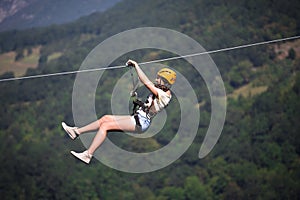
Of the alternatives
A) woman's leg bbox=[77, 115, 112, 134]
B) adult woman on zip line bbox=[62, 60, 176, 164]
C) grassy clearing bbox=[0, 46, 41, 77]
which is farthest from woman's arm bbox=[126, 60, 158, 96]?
grassy clearing bbox=[0, 46, 41, 77]

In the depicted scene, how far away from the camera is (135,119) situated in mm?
15383

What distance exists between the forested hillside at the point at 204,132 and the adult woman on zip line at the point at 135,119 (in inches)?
2973

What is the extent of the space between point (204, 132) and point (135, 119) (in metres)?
110

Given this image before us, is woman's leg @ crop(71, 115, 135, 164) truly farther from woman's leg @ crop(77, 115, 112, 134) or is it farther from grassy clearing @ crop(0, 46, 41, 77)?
grassy clearing @ crop(0, 46, 41, 77)

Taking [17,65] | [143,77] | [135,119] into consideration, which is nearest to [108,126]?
[135,119]

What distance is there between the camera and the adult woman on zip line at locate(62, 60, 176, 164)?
14.9 metres

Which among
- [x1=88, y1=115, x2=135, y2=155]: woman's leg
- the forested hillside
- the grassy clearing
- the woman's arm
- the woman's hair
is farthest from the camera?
the grassy clearing

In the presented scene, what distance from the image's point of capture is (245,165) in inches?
4542

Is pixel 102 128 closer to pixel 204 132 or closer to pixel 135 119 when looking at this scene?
pixel 135 119

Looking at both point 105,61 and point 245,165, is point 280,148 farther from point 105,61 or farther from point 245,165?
point 105,61

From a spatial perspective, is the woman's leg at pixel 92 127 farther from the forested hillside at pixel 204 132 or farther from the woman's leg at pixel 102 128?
the forested hillside at pixel 204 132

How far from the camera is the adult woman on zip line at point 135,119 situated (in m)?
14.9

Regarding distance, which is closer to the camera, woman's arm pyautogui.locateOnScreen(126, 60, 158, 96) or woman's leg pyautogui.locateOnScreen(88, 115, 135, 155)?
woman's arm pyautogui.locateOnScreen(126, 60, 158, 96)

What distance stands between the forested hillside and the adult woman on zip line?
75.5 m
